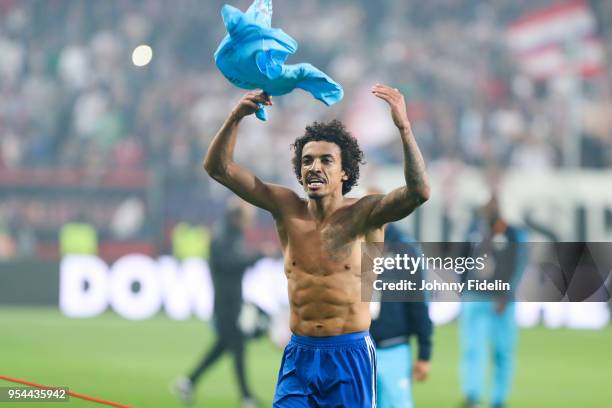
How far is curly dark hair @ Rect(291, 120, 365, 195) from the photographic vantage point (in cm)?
544

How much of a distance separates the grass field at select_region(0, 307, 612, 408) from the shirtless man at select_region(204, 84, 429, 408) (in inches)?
145

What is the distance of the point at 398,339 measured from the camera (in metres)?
6.98

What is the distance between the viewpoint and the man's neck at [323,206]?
5.39m

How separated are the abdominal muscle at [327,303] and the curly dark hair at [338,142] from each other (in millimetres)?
546

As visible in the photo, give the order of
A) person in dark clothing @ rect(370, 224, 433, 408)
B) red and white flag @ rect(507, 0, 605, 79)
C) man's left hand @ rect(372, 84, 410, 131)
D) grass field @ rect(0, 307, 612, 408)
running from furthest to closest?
red and white flag @ rect(507, 0, 605, 79) < grass field @ rect(0, 307, 612, 408) < person in dark clothing @ rect(370, 224, 433, 408) < man's left hand @ rect(372, 84, 410, 131)

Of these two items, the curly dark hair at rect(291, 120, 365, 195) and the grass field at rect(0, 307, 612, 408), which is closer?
the curly dark hair at rect(291, 120, 365, 195)

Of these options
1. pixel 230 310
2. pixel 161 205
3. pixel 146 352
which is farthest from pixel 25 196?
pixel 230 310

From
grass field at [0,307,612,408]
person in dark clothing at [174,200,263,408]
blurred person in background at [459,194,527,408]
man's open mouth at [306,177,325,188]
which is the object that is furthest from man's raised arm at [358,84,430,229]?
person in dark clothing at [174,200,263,408]

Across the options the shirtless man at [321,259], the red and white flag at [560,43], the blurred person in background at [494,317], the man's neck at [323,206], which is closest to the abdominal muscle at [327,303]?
the shirtless man at [321,259]

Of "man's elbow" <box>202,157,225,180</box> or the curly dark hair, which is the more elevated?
the curly dark hair

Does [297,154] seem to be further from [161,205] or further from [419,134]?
[419,134]

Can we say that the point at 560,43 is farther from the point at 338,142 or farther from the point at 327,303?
the point at 327,303

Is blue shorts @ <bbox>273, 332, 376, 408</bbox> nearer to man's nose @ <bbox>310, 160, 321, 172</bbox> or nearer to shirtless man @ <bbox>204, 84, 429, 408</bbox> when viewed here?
shirtless man @ <bbox>204, 84, 429, 408</bbox>

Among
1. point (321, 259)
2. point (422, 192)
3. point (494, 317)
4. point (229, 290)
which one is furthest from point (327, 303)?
point (229, 290)
